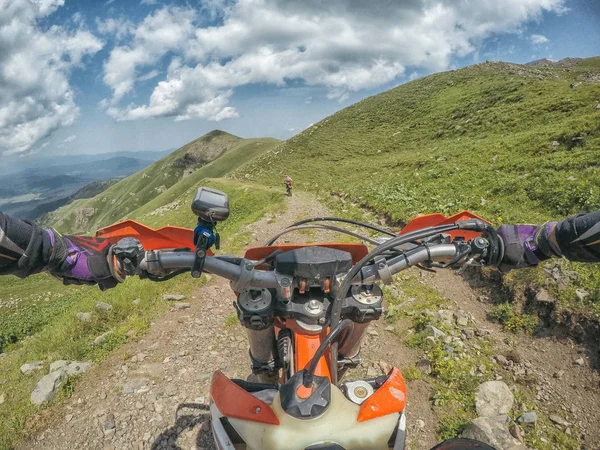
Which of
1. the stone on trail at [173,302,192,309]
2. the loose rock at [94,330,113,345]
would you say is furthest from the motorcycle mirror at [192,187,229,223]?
the stone on trail at [173,302,192,309]

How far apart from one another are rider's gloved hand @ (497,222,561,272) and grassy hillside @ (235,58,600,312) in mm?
4395

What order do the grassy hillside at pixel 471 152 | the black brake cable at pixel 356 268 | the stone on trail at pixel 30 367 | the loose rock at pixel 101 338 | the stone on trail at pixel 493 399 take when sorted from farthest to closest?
the grassy hillside at pixel 471 152 → the loose rock at pixel 101 338 → the stone on trail at pixel 30 367 → the stone on trail at pixel 493 399 → the black brake cable at pixel 356 268

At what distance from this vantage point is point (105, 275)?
7.84 feet

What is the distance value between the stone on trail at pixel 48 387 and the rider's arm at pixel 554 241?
6.41 m

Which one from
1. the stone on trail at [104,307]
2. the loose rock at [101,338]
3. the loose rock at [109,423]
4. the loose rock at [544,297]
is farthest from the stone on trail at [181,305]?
the loose rock at [544,297]

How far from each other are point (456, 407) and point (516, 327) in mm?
2323

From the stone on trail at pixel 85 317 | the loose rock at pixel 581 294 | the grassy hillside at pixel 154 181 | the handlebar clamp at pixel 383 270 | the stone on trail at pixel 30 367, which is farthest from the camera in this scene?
the grassy hillside at pixel 154 181

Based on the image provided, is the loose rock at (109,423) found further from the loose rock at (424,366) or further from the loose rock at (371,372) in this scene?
the loose rock at (424,366)

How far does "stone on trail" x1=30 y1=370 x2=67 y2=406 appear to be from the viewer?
5000mm

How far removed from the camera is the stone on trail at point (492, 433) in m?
3.96

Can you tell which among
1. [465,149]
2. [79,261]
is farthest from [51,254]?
[465,149]

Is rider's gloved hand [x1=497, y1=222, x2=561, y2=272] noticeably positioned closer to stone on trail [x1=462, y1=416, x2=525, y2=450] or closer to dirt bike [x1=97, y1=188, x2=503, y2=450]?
dirt bike [x1=97, y1=188, x2=503, y2=450]

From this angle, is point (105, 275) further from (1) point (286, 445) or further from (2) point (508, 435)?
(2) point (508, 435)

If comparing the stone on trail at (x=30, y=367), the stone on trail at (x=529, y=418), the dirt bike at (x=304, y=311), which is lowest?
the stone on trail at (x=529, y=418)
